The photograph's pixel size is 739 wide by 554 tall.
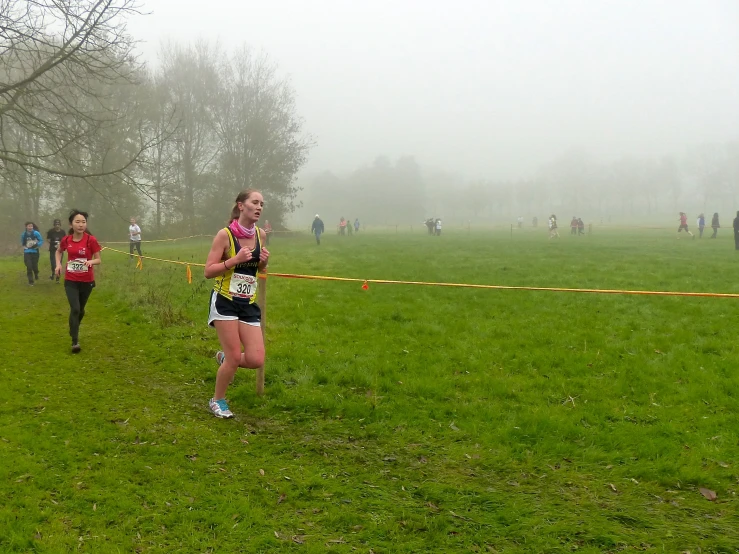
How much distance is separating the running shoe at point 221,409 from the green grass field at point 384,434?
0.13m

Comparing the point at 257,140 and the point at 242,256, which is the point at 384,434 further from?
the point at 257,140

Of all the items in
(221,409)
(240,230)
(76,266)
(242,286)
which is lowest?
(221,409)

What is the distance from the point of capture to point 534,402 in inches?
218

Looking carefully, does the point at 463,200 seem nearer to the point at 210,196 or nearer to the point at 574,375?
the point at 210,196

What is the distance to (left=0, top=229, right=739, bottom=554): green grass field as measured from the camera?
3.41 meters

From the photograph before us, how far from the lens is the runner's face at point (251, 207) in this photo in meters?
4.71

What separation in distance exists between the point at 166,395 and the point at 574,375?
4.89 metres

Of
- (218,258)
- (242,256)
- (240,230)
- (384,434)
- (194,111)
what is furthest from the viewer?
(194,111)

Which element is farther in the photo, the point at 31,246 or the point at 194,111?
the point at 194,111

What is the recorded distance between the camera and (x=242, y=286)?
480 cm

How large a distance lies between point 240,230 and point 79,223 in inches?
141

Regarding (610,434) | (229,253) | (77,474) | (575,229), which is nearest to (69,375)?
(77,474)

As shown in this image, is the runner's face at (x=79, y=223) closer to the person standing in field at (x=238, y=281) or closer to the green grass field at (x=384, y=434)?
the green grass field at (x=384, y=434)

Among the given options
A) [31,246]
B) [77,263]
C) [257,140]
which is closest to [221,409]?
[77,263]
